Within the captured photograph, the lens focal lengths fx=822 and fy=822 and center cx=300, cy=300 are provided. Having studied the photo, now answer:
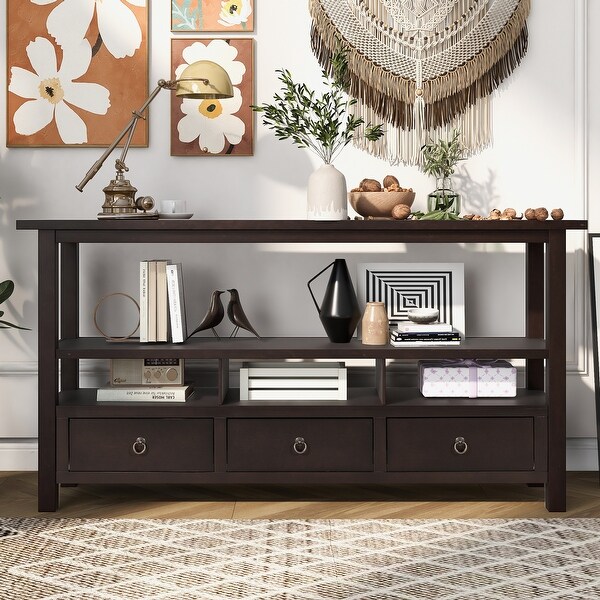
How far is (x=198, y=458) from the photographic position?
8.57ft

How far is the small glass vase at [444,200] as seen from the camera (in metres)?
2.87

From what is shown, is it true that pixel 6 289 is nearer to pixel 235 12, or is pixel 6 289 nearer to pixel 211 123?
pixel 211 123

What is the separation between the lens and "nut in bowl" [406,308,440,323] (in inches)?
108

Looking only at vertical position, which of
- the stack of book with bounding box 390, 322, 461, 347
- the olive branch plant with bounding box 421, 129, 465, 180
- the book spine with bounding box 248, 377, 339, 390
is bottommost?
the book spine with bounding box 248, 377, 339, 390

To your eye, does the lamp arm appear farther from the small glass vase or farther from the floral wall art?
the small glass vase

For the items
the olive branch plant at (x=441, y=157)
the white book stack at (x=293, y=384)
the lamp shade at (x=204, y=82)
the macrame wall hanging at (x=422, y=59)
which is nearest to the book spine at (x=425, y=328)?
the white book stack at (x=293, y=384)

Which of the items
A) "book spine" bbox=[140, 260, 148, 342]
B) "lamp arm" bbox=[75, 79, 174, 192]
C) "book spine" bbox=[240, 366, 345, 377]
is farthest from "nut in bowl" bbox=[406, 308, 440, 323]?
"lamp arm" bbox=[75, 79, 174, 192]

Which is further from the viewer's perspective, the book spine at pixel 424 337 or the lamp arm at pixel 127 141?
the lamp arm at pixel 127 141

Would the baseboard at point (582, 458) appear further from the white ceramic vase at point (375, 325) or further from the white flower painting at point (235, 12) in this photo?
the white flower painting at point (235, 12)

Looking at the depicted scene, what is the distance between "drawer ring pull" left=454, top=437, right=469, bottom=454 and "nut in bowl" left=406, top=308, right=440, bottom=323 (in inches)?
16.1

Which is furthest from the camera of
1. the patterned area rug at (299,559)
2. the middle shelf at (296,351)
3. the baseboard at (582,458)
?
the baseboard at (582,458)

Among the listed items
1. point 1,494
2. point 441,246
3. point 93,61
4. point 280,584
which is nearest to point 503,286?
point 441,246

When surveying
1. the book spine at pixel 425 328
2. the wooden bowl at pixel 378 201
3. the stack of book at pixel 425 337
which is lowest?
the stack of book at pixel 425 337

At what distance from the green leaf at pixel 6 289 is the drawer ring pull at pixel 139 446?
717 millimetres
